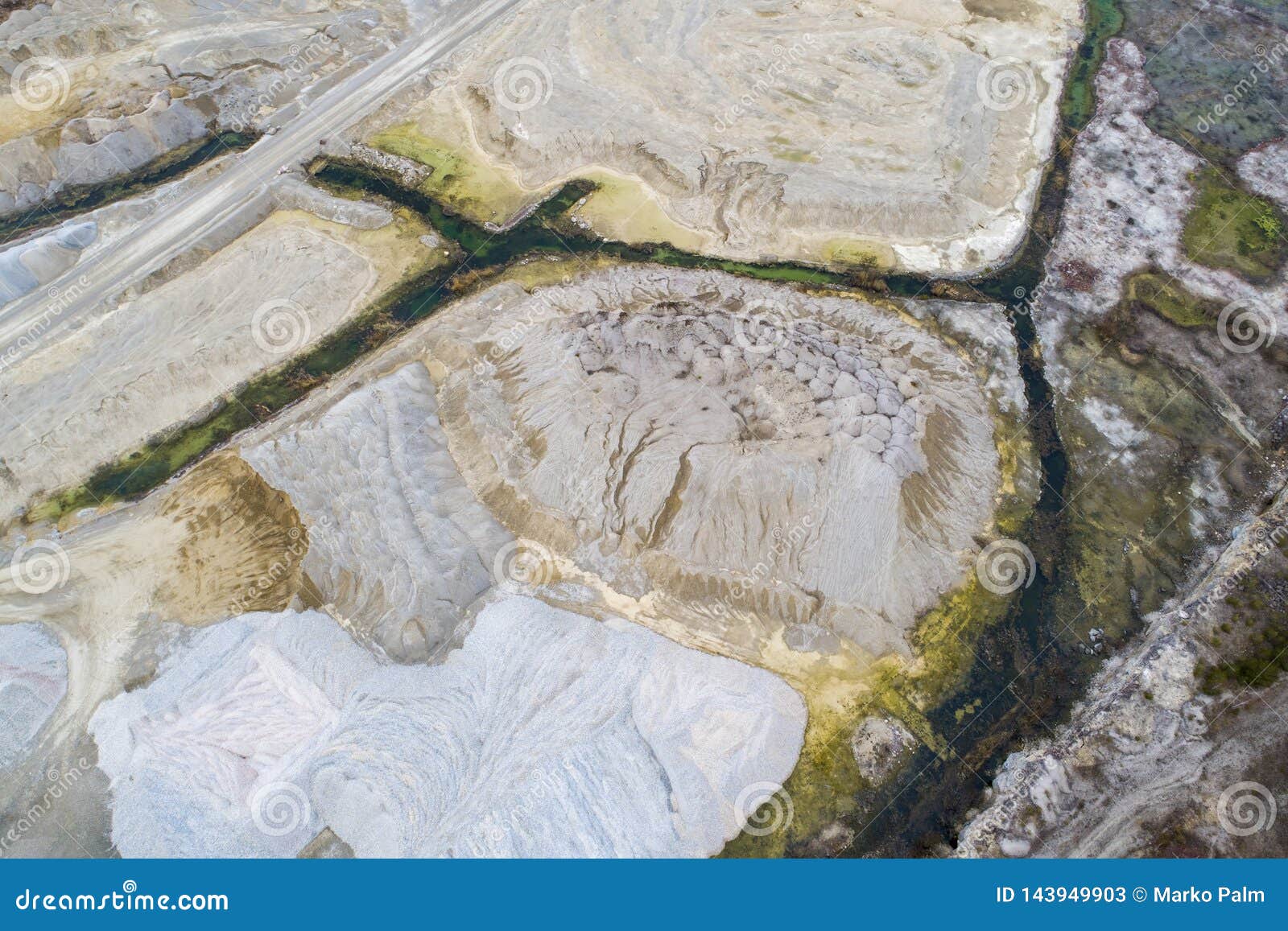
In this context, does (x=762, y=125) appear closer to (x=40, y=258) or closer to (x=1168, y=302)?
(x=1168, y=302)

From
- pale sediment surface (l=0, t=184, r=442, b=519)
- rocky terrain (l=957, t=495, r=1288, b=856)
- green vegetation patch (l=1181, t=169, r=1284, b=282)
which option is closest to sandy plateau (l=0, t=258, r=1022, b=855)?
pale sediment surface (l=0, t=184, r=442, b=519)

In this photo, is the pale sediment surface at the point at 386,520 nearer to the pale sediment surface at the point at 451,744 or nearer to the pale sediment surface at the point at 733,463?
the pale sediment surface at the point at 451,744

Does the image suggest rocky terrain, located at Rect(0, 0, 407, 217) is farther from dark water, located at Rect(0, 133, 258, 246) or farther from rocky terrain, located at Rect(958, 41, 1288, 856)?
rocky terrain, located at Rect(958, 41, 1288, 856)

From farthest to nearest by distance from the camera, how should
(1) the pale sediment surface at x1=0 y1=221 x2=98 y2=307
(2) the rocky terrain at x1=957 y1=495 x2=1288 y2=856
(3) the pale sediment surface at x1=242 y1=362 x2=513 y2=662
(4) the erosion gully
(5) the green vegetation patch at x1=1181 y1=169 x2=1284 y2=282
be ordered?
(5) the green vegetation patch at x1=1181 y1=169 x2=1284 y2=282
(1) the pale sediment surface at x1=0 y1=221 x2=98 y2=307
(3) the pale sediment surface at x1=242 y1=362 x2=513 y2=662
(4) the erosion gully
(2) the rocky terrain at x1=957 y1=495 x2=1288 y2=856

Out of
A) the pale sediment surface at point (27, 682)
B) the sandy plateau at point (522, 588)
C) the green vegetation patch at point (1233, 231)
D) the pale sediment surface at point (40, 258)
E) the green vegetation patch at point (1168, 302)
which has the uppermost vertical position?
the green vegetation patch at point (1233, 231)

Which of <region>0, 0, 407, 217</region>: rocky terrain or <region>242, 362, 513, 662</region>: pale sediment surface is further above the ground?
<region>0, 0, 407, 217</region>: rocky terrain

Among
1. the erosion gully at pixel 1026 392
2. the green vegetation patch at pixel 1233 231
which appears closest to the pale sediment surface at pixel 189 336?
the erosion gully at pixel 1026 392

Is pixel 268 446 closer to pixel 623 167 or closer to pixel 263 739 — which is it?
pixel 263 739
